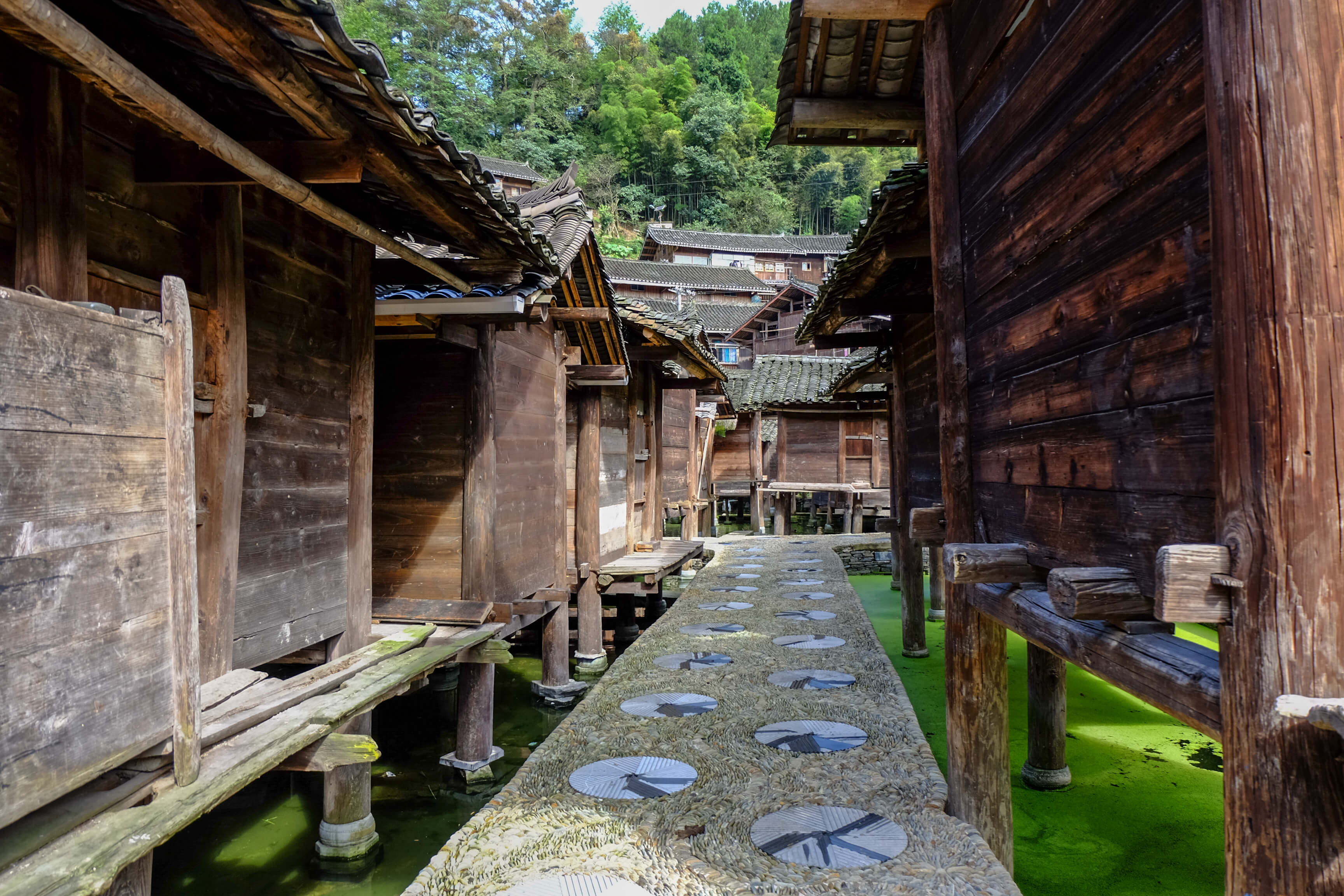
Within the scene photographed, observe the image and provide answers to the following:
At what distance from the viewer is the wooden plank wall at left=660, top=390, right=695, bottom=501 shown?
15672mm

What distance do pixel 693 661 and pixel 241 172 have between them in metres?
4.63

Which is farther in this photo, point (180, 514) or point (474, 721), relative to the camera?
point (474, 721)

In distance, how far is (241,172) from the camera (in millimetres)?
3215

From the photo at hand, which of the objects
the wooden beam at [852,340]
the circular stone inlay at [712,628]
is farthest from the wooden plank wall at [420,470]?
the wooden beam at [852,340]

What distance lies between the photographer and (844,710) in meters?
5.01

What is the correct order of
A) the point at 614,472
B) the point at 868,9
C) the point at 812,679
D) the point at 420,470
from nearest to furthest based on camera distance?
the point at 868,9, the point at 812,679, the point at 420,470, the point at 614,472

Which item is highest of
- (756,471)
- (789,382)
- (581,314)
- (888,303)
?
(789,382)

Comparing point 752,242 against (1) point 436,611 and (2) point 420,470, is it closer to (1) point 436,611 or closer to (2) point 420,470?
(2) point 420,470

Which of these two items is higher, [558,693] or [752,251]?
[752,251]

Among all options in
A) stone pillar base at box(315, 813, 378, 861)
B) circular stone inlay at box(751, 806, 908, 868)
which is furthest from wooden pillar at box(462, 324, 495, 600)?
circular stone inlay at box(751, 806, 908, 868)

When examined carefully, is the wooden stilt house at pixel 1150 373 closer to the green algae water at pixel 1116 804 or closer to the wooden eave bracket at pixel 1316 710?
the wooden eave bracket at pixel 1316 710

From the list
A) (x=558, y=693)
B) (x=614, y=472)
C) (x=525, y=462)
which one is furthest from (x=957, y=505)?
(x=614, y=472)

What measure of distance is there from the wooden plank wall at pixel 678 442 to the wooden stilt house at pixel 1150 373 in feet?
38.0

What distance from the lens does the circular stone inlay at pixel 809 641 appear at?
6.78 m
